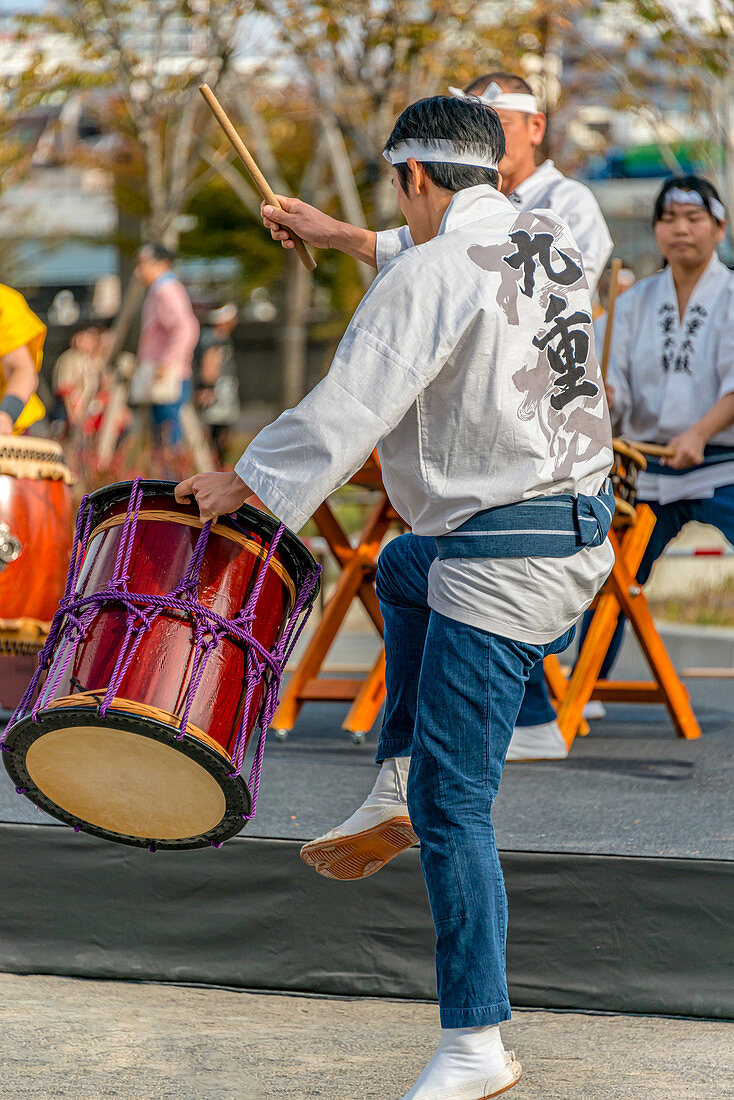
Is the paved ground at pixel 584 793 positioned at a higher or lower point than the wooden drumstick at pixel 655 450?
lower

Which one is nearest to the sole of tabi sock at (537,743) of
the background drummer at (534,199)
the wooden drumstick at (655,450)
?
the background drummer at (534,199)

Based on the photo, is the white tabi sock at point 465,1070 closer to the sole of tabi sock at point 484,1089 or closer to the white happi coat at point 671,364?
the sole of tabi sock at point 484,1089

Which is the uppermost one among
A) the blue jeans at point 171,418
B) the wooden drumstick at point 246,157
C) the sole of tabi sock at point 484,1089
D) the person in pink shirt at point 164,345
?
the wooden drumstick at point 246,157

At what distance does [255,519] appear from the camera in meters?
2.22

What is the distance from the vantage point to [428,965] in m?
2.65

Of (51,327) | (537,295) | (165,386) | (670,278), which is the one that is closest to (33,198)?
(51,327)

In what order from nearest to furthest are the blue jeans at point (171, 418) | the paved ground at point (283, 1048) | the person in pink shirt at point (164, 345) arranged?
the paved ground at point (283, 1048), the person in pink shirt at point (164, 345), the blue jeans at point (171, 418)

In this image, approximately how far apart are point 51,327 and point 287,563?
17.2 metres

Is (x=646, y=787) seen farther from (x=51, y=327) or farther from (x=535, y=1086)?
(x=51, y=327)

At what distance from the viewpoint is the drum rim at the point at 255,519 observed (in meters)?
2.21

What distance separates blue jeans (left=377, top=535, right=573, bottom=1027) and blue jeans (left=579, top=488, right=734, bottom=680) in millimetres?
1973

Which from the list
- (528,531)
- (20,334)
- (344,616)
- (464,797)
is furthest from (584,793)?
(20,334)

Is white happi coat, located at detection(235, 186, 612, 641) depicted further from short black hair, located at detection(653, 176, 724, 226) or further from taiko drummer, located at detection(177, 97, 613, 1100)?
short black hair, located at detection(653, 176, 724, 226)

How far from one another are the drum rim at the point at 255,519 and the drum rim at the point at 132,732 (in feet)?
1.23
